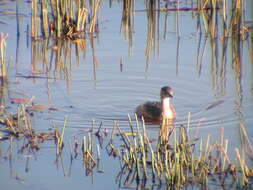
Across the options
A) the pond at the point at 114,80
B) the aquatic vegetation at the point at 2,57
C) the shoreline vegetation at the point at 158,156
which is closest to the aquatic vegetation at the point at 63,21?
the pond at the point at 114,80

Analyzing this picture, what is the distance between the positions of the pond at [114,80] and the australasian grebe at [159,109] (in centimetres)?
17

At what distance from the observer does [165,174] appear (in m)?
7.51

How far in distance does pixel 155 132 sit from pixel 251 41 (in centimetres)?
403

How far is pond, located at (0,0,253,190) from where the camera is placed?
8312 millimetres

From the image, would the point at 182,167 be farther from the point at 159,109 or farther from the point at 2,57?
the point at 2,57

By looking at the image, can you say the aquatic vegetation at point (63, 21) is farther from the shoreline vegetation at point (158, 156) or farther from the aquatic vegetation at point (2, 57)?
the shoreline vegetation at point (158, 156)

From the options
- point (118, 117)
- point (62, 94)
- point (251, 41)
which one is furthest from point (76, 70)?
point (251, 41)

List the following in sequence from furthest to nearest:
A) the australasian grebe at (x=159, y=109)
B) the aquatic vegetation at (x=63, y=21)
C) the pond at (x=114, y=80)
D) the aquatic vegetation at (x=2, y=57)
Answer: the aquatic vegetation at (x=63, y=21) < the aquatic vegetation at (x=2, y=57) < the australasian grebe at (x=159, y=109) < the pond at (x=114, y=80)

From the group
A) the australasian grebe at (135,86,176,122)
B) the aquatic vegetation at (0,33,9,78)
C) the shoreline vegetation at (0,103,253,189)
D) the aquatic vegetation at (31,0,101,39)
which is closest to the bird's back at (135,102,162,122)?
the australasian grebe at (135,86,176,122)

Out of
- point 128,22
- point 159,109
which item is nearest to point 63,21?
point 128,22

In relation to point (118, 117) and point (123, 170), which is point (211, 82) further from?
point (123, 170)

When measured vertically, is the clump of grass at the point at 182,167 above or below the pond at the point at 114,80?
below

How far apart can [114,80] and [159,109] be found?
48.5 inches

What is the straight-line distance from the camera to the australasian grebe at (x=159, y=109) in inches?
404
